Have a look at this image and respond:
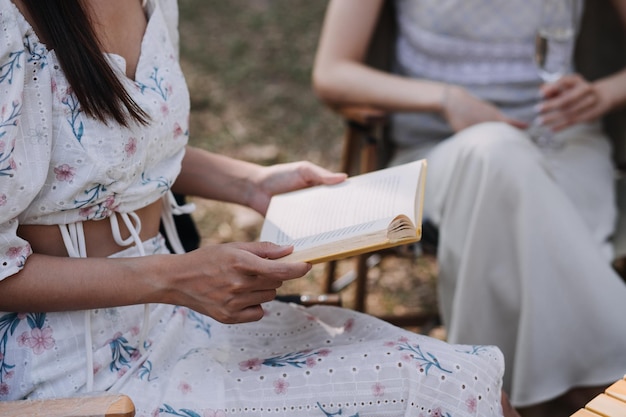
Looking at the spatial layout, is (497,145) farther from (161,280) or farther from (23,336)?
(23,336)

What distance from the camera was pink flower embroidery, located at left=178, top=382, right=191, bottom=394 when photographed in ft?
4.50

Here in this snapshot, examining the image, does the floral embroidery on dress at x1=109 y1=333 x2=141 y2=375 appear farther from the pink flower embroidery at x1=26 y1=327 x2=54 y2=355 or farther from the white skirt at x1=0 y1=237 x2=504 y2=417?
the pink flower embroidery at x1=26 y1=327 x2=54 y2=355

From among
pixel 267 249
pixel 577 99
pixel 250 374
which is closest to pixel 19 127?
pixel 267 249

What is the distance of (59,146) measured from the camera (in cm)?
133

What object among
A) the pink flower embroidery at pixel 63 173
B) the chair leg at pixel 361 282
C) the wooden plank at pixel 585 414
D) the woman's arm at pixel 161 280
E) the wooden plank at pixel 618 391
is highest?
the pink flower embroidery at pixel 63 173

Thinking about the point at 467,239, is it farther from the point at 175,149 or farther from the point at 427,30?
the point at 175,149

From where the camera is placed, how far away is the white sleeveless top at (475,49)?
253 cm

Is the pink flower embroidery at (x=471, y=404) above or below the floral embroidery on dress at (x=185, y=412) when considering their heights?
above

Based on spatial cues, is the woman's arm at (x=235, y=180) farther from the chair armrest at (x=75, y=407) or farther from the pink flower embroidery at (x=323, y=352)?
the chair armrest at (x=75, y=407)

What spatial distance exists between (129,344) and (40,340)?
15cm

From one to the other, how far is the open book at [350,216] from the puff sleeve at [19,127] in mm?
402

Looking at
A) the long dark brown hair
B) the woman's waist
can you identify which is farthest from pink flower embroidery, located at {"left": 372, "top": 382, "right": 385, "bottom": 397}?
the long dark brown hair

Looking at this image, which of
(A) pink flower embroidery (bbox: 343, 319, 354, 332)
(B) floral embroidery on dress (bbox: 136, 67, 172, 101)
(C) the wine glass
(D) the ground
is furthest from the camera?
(D) the ground

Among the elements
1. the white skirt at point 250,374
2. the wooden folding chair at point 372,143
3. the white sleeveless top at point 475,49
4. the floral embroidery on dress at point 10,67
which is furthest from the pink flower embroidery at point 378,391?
the white sleeveless top at point 475,49
